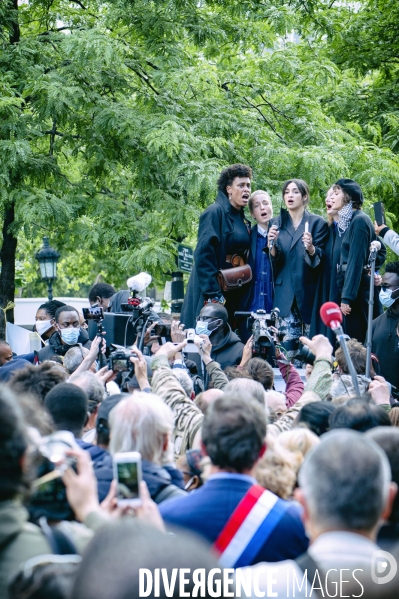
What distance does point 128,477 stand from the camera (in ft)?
9.91

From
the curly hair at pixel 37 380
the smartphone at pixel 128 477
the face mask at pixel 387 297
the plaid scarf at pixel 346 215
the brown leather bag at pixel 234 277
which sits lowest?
the curly hair at pixel 37 380

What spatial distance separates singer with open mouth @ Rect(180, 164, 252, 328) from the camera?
31.0 ft

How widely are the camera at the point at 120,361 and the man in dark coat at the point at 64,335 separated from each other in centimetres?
233

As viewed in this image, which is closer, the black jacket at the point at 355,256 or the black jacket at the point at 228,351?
the black jacket at the point at 228,351

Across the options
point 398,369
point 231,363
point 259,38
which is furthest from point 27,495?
point 259,38

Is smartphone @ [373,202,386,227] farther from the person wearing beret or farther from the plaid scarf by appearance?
the plaid scarf

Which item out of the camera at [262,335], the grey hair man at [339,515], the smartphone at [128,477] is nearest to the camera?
the grey hair man at [339,515]

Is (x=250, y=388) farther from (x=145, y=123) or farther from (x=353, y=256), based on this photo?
(x=145, y=123)

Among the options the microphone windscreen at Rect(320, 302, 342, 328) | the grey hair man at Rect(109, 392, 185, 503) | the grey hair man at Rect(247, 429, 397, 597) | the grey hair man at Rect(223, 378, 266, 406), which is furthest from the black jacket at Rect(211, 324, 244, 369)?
the grey hair man at Rect(247, 429, 397, 597)

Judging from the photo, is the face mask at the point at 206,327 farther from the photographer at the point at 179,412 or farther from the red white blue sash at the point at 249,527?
the red white blue sash at the point at 249,527

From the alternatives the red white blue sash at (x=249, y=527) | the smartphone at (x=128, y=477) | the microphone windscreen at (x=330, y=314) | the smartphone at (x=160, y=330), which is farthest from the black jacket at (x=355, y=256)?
the smartphone at (x=128, y=477)

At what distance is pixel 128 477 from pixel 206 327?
17.4ft

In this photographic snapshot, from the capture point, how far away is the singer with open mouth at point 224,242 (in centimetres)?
945

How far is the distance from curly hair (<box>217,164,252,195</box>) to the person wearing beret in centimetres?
89
